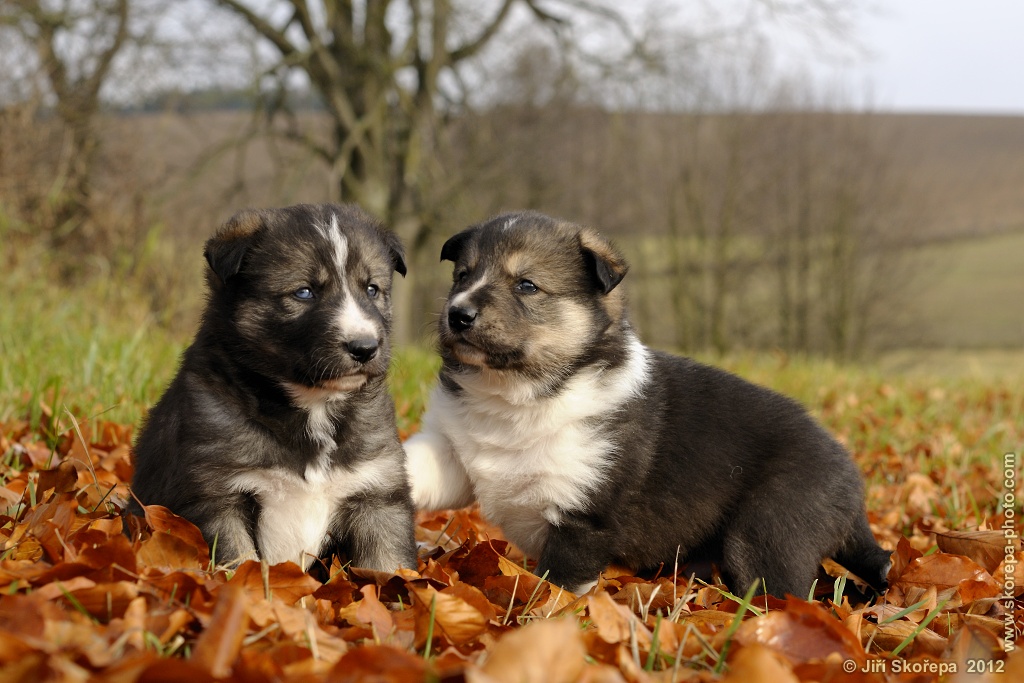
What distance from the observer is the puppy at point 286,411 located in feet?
9.68

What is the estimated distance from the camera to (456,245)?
3.98 meters

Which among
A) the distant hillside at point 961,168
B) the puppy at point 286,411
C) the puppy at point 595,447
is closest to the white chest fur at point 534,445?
the puppy at point 595,447

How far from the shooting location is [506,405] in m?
3.75

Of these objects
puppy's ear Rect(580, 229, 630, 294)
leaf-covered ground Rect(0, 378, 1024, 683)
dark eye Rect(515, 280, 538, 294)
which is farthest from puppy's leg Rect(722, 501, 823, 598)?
dark eye Rect(515, 280, 538, 294)

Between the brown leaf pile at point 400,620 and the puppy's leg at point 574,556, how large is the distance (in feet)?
0.50

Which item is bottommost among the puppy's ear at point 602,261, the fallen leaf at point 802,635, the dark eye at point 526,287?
the fallen leaf at point 802,635

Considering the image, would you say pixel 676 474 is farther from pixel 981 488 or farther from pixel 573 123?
pixel 573 123

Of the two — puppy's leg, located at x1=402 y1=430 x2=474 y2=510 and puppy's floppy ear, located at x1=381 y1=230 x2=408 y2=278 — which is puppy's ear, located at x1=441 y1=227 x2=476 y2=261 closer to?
puppy's floppy ear, located at x1=381 y1=230 x2=408 y2=278

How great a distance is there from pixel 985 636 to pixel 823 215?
23.7m

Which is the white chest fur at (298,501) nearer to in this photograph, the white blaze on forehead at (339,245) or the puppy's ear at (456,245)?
the white blaze on forehead at (339,245)

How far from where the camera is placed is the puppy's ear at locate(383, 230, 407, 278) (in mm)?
3460

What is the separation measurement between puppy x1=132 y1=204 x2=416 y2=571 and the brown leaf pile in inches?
5.8

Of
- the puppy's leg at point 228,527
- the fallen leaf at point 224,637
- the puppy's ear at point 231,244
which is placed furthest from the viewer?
the puppy's ear at point 231,244

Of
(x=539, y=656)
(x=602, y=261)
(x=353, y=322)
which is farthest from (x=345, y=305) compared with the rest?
(x=539, y=656)
